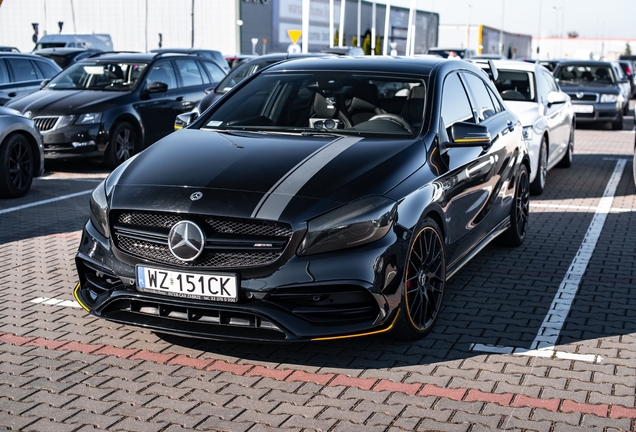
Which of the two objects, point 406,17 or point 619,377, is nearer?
point 619,377

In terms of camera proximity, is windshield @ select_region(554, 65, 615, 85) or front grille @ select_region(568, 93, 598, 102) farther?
windshield @ select_region(554, 65, 615, 85)

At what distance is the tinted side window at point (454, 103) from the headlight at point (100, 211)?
2303mm

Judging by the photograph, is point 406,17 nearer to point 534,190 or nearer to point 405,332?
point 534,190

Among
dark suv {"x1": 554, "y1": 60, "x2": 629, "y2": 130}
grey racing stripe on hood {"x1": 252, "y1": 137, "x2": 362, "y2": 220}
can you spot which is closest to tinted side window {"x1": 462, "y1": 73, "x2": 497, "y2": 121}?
grey racing stripe on hood {"x1": 252, "y1": 137, "x2": 362, "y2": 220}

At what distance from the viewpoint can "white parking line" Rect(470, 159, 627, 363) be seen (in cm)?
489

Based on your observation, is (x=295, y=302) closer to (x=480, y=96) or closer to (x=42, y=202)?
(x=480, y=96)

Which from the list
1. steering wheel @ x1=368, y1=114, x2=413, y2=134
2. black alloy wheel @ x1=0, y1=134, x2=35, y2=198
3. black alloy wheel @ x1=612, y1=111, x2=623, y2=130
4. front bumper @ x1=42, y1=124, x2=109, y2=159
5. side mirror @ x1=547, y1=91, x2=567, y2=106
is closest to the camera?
steering wheel @ x1=368, y1=114, x2=413, y2=134

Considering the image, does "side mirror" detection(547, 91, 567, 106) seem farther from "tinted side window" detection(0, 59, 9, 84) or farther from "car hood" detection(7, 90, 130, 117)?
"tinted side window" detection(0, 59, 9, 84)

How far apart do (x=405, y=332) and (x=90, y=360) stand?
178 cm

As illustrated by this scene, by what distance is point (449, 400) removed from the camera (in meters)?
4.18

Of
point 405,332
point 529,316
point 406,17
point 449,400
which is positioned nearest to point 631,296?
point 529,316

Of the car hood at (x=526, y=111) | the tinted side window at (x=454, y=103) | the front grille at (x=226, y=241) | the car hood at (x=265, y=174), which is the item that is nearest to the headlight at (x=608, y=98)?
the car hood at (x=526, y=111)

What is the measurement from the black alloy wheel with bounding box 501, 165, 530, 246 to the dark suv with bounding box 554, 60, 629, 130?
13.1m

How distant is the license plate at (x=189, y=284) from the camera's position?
4.36m
